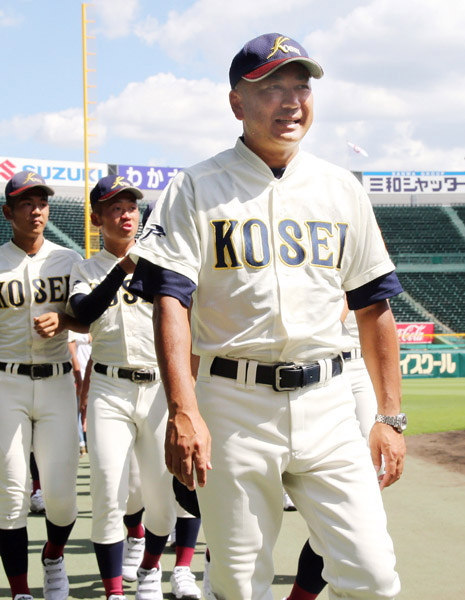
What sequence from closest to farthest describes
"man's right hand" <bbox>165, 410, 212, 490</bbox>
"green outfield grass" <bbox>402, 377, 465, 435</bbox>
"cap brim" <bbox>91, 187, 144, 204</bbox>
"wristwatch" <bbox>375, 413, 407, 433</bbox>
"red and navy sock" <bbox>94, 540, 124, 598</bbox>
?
"man's right hand" <bbox>165, 410, 212, 490</bbox>, "wristwatch" <bbox>375, 413, 407, 433</bbox>, "red and navy sock" <bbox>94, 540, 124, 598</bbox>, "cap brim" <bbox>91, 187, 144, 204</bbox>, "green outfield grass" <bbox>402, 377, 465, 435</bbox>

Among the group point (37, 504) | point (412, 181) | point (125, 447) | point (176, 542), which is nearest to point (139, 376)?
point (125, 447)

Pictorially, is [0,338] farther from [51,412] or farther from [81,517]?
[81,517]

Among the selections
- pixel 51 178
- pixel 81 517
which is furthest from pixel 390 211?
pixel 81 517

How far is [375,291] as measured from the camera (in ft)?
8.91

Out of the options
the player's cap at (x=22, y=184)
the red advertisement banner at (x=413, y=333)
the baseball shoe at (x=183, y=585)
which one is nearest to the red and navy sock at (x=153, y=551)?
the baseball shoe at (x=183, y=585)

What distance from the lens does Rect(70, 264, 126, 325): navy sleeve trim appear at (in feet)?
12.6

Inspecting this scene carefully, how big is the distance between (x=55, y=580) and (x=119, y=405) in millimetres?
1018

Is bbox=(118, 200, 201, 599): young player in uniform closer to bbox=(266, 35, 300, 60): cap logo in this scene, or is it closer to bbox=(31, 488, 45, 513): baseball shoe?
bbox=(31, 488, 45, 513): baseball shoe

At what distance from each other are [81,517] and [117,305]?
2637mm

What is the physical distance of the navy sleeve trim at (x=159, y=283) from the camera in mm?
2373

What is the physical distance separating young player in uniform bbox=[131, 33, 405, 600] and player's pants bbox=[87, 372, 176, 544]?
1503 mm

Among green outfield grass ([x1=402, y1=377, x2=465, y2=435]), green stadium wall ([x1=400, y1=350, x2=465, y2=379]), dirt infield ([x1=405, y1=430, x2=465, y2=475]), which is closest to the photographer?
dirt infield ([x1=405, y1=430, x2=465, y2=475])

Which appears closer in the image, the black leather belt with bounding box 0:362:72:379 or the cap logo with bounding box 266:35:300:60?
the cap logo with bounding box 266:35:300:60

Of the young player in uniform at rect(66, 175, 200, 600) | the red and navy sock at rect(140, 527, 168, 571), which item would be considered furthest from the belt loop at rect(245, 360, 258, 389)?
the red and navy sock at rect(140, 527, 168, 571)
